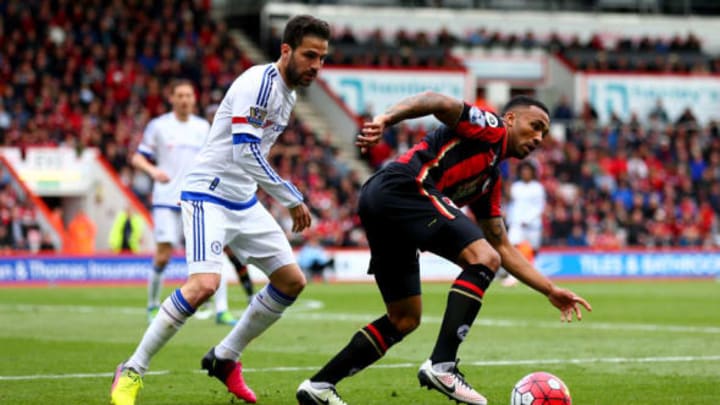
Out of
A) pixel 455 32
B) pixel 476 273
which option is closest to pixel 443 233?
pixel 476 273

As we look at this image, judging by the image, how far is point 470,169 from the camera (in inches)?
304

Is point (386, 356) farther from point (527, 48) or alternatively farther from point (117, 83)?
point (527, 48)

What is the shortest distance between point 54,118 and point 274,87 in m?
24.5

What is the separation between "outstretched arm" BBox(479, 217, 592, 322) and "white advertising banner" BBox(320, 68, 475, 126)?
31.7m

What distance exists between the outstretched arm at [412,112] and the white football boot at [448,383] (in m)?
1.31

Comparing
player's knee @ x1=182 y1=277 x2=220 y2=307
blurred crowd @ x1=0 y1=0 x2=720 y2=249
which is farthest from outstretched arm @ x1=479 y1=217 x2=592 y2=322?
blurred crowd @ x1=0 y1=0 x2=720 y2=249

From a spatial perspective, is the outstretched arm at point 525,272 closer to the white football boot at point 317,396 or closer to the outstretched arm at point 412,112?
the outstretched arm at point 412,112

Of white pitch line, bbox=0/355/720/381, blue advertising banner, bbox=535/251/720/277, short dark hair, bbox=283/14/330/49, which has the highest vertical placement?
short dark hair, bbox=283/14/330/49

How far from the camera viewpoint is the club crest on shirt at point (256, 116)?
8.12 meters

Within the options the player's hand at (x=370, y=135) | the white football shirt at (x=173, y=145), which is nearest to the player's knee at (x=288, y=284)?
the player's hand at (x=370, y=135)

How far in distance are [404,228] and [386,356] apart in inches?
161

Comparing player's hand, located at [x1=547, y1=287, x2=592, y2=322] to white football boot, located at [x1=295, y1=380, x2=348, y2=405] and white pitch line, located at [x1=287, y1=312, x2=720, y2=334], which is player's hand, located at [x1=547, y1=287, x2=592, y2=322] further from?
white pitch line, located at [x1=287, y1=312, x2=720, y2=334]

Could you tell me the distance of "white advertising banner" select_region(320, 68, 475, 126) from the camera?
40219 mm

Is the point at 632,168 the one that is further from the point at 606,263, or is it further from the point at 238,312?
the point at 238,312
